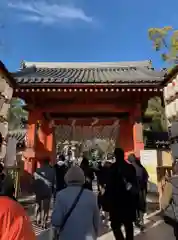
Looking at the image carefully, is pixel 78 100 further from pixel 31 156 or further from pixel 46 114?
pixel 31 156

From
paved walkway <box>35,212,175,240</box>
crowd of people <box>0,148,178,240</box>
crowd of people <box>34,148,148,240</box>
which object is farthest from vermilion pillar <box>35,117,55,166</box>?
crowd of people <box>0,148,178,240</box>

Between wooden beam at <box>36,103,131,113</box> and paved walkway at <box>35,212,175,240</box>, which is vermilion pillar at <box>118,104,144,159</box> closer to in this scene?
wooden beam at <box>36,103,131,113</box>

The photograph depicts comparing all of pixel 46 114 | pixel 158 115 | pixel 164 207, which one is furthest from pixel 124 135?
pixel 158 115

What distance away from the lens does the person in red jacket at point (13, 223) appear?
1410 millimetres

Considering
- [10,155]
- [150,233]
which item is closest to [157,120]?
[10,155]

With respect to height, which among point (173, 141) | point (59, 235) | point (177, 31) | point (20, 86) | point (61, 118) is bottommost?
point (59, 235)

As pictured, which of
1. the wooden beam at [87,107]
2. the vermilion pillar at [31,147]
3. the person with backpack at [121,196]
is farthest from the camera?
the wooden beam at [87,107]

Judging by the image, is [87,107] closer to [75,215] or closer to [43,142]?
Answer: [43,142]

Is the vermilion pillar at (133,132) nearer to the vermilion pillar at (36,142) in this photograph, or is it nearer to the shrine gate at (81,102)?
the shrine gate at (81,102)

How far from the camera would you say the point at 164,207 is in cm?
326

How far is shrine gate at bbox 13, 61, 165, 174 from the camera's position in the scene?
8555 millimetres

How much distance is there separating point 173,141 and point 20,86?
5571mm

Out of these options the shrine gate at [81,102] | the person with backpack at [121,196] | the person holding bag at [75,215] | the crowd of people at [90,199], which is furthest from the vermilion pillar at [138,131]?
the person holding bag at [75,215]

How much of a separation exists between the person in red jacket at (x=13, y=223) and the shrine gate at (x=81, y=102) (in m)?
7.23
